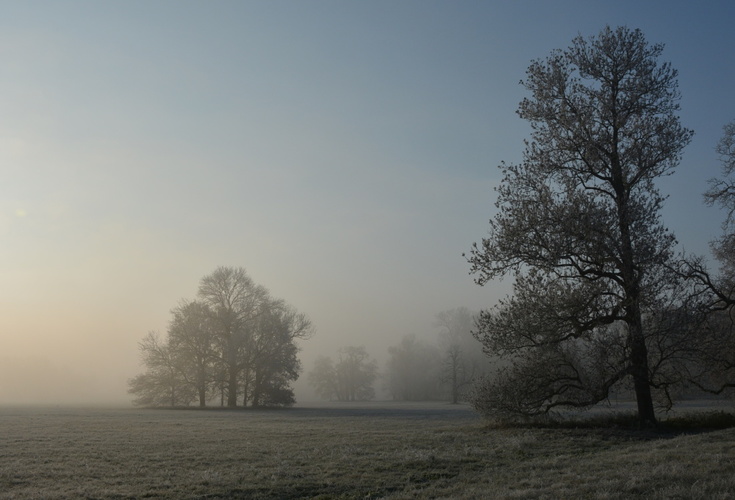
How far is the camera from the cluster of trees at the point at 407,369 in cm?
9500

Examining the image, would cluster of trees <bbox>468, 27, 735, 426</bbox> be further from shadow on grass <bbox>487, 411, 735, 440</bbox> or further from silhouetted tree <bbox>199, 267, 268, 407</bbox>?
silhouetted tree <bbox>199, 267, 268, 407</bbox>

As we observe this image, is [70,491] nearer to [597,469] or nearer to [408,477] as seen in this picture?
[408,477]

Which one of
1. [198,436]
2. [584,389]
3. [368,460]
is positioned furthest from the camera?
[198,436]

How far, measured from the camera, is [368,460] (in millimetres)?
16547

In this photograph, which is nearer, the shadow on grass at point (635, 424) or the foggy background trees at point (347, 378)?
the shadow on grass at point (635, 424)

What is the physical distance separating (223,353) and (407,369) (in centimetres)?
5999

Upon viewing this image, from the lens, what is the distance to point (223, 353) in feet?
202

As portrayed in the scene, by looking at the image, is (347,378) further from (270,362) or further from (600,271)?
(600,271)

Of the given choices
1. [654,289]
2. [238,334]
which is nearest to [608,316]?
[654,289]

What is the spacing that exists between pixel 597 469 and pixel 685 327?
420 inches

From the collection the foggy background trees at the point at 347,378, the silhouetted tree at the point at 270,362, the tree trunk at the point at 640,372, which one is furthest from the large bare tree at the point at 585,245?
the foggy background trees at the point at 347,378

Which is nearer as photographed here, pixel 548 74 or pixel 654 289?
pixel 654 289

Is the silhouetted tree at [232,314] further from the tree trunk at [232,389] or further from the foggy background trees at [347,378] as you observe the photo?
the foggy background trees at [347,378]

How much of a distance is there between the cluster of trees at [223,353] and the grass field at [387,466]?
38.3 metres
